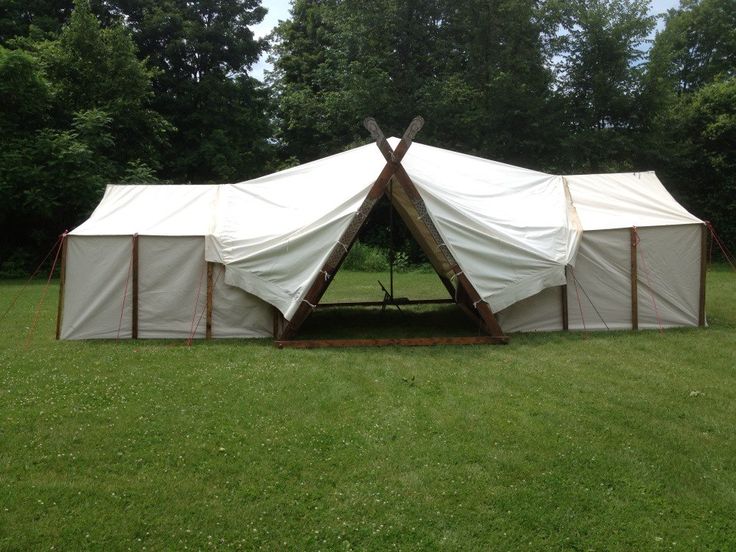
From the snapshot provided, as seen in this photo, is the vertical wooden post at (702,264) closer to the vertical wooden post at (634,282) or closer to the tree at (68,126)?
the vertical wooden post at (634,282)

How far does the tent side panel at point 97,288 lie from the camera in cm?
828

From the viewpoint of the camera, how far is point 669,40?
72.4 feet

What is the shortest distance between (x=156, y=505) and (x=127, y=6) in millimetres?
25559

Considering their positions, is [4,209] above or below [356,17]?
below

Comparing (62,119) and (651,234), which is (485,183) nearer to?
(651,234)

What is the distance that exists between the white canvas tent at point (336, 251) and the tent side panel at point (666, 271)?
15mm

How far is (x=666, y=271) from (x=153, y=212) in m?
7.50

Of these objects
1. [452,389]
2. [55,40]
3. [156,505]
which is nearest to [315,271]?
[452,389]

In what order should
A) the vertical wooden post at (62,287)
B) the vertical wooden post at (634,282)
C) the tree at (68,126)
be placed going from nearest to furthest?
1. the vertical wooden post at (62,287)
2. the vertical wooden post at (634,282)
3. the tree at (68,126)

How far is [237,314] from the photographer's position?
27.7 feet

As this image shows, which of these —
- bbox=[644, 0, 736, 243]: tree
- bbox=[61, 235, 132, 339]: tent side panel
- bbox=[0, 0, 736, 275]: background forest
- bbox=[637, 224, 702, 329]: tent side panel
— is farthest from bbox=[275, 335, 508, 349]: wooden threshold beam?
bbox=[644, 0, 736, 243]: tree

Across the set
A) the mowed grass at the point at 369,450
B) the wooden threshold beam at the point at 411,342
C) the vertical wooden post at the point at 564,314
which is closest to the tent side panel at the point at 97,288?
the mowed grass at the point at 369,450

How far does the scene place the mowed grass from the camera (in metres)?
3.61

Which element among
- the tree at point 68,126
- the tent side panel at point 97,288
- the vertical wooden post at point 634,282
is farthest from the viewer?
the tree at point 68,126
